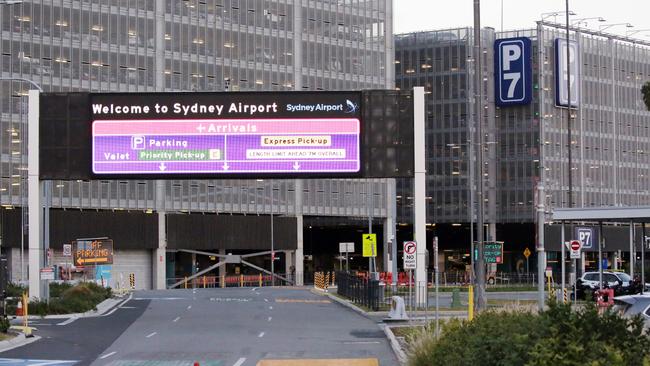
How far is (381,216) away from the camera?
347 feet

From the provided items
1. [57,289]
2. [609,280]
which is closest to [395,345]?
[609,280]

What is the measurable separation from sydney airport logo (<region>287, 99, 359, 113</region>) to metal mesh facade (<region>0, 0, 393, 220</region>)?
46.2 m

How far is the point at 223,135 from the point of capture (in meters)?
42.1

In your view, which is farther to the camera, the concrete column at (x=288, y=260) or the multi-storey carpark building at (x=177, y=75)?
the concrete column at (x=288, y=260)

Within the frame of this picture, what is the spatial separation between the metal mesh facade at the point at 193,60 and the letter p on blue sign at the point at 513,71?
13.1 meters

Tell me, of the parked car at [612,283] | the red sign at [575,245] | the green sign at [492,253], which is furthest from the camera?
the parked car at [612,283]

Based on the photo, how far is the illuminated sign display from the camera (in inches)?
1651

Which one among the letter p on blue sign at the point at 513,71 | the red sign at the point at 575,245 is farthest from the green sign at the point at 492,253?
the letter p on blue sign at the point at 513,71

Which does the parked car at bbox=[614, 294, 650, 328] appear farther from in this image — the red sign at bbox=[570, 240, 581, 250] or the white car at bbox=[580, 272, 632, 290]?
the white car at bbox=[580, 272, 632, 290]

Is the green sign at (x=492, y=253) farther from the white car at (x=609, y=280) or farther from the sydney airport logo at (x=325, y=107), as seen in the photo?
the white car at (x=609, y=280)

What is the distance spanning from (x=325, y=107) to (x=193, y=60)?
183ft

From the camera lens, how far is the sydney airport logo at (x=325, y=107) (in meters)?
42.3

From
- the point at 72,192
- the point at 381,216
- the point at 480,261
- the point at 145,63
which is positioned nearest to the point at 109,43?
the point at 145,63

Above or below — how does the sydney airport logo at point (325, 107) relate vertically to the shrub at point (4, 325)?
above
